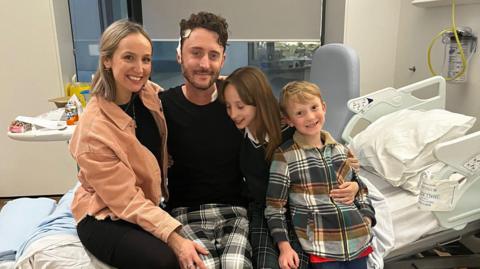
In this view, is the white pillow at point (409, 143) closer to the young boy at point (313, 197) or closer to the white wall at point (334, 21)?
the young boy at point (313, 197)

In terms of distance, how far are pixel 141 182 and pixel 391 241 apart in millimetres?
930

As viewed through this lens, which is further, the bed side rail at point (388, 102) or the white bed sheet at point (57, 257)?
the bed side rail at point (388, 102)

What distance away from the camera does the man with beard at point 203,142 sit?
1352mm

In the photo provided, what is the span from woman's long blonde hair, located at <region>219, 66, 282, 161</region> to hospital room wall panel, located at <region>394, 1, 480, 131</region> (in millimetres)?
1360

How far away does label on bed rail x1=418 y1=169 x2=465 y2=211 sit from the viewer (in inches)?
56.1

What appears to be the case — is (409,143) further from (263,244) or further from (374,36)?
(374,36)

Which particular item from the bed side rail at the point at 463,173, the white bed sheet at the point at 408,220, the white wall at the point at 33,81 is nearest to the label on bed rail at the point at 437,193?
the bed side rail at the point at 463,173

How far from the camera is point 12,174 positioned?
114 inches

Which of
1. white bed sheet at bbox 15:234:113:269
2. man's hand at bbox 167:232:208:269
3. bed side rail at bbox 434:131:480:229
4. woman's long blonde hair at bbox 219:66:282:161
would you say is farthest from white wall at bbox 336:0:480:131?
white bed sheet at bbox 15:234:113:269

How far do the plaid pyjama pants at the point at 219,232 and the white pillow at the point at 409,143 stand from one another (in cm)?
73

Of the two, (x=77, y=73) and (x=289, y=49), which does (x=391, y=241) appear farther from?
(x=77, y=73)

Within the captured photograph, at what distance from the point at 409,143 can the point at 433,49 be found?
101 cm

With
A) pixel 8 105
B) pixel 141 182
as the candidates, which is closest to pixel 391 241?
pixel 141 182

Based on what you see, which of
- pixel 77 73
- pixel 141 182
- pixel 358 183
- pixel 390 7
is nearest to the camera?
pixel 141 182
